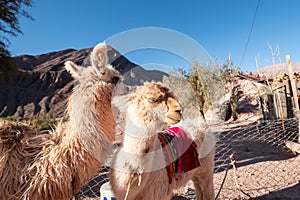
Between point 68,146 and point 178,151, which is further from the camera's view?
point 178,151

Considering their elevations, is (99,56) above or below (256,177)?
above

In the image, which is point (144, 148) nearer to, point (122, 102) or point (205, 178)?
point (122, 102)

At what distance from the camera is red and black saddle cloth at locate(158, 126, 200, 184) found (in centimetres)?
178

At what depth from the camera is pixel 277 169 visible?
158 inches

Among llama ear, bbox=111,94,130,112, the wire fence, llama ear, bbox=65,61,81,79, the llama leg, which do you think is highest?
llama ear, bbox=65,61,81,79

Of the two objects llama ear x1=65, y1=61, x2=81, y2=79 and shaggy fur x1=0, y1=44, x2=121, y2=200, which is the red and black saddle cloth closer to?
shaggy fur x1=0, y1=44, x2=121, y2=200

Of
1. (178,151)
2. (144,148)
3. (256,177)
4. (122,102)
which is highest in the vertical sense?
(122,102)

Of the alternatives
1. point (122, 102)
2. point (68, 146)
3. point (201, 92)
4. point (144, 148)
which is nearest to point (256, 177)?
point (201, 92)

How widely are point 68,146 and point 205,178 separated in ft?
5.36

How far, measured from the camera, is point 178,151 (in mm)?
1936

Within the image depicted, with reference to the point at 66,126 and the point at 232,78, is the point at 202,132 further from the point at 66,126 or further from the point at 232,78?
the point at 232,78

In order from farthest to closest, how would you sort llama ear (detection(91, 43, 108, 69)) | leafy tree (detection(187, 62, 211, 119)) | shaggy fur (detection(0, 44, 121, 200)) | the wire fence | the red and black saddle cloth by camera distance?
1. leafy tree (detection(187, 62, 211, 119))
2. the wire fence
3. the red and black saddle cloth
4. llama ear (detection(91, 43, 108, 69))
5. shaggy fur (detection(0, 44, 121, 200))

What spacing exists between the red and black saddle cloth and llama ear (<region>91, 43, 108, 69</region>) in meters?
0.82

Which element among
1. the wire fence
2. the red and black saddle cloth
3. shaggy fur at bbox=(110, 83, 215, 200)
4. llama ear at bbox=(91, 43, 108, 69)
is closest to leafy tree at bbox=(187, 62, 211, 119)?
the wire fence
